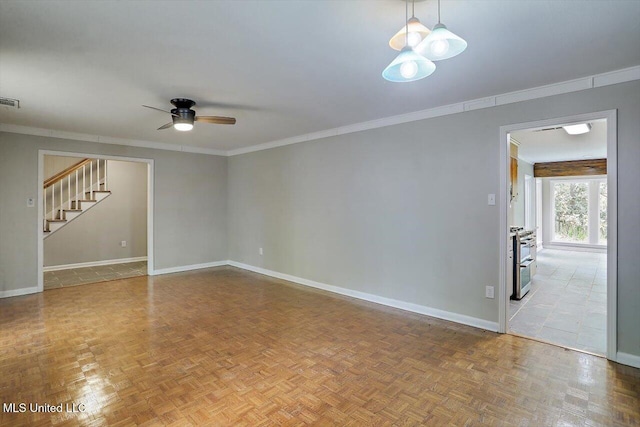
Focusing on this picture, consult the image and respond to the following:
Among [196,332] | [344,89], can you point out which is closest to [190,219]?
[196,332]

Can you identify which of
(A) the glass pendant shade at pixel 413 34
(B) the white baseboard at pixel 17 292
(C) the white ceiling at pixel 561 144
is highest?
(C) the white ceiling at pixel 561 144

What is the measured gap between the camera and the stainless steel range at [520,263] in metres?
4.26

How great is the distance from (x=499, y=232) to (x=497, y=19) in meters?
2.05

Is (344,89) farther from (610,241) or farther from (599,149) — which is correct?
(599,149)

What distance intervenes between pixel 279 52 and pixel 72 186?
251 inches

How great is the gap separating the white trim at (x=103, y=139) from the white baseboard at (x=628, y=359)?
6.46m

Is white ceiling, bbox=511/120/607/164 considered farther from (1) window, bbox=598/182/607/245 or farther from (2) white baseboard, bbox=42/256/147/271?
(2) white baseboard, bbox=42/256/147/271

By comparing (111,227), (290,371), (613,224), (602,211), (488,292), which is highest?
(602,211)

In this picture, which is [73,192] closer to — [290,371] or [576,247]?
[290,371]

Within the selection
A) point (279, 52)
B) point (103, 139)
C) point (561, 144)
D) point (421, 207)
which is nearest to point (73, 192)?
point (103, 139)

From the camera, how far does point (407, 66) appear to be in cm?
172

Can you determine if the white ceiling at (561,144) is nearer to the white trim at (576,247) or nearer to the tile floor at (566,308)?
the tile floor at (566,308)

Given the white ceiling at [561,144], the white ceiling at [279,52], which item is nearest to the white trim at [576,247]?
the white ceiling at [561,144]

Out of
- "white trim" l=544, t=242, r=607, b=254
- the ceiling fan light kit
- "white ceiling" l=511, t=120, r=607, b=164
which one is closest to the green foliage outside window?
"white trim" l=544, t=242, r=607, b=254
